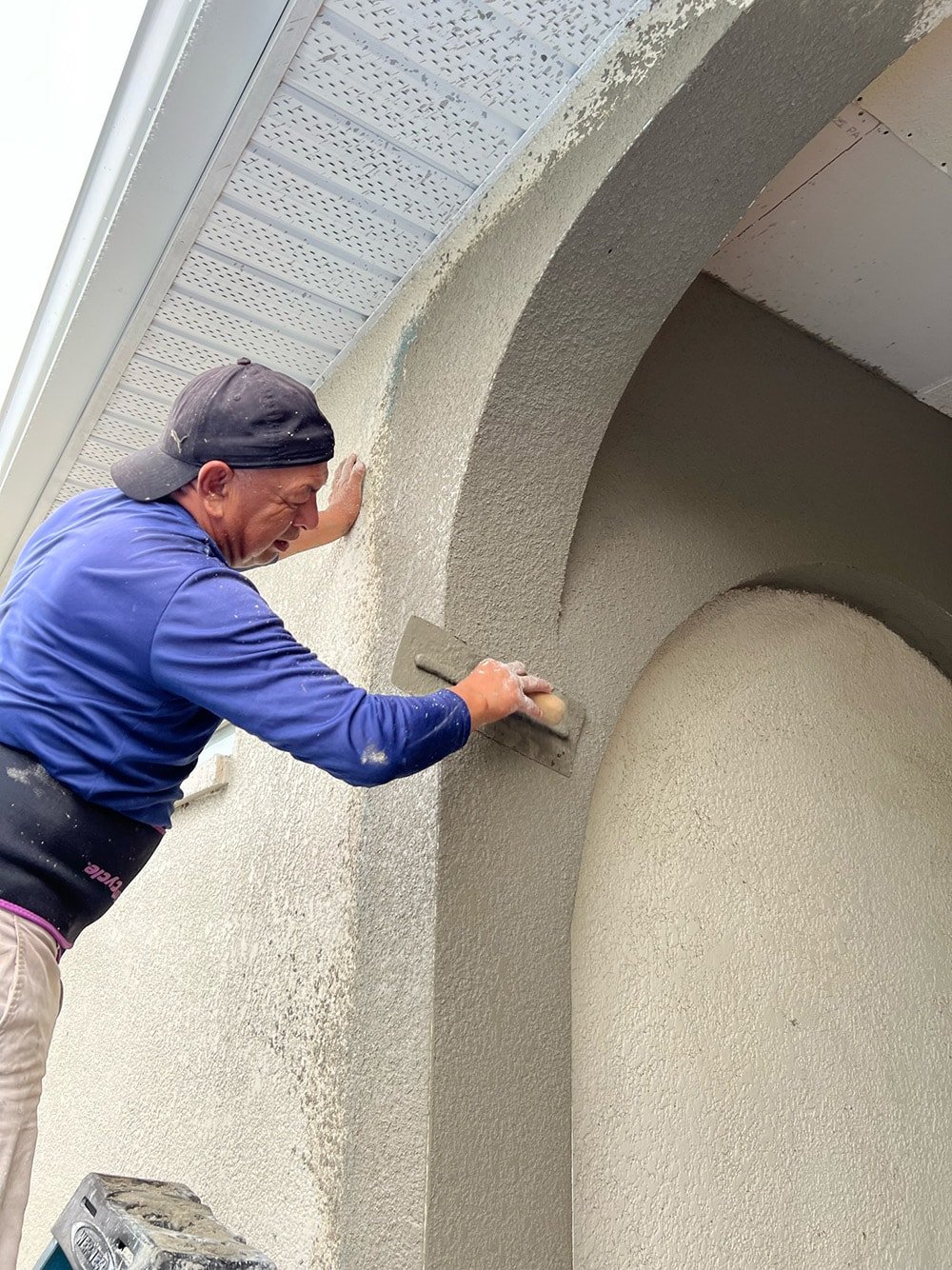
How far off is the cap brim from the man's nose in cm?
14

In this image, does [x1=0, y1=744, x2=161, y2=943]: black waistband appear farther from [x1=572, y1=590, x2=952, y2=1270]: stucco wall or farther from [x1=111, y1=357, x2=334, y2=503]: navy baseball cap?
[x1=572, y1=590, x2=952, y2=1270]: stucco wall

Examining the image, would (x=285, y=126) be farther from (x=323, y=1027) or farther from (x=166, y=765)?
(x=323, y=1027)

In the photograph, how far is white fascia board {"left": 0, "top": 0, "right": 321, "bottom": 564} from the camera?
1.21 metres

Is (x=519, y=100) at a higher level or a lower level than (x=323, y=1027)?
higher

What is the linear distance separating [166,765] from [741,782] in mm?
1017

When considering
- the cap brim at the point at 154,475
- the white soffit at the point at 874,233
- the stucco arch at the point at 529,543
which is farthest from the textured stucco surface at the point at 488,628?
the cap brim at the point at 154,475

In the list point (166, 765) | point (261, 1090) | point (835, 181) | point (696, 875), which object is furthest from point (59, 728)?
point (835, 181)

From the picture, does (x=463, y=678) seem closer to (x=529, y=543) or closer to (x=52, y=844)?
(x=529, y=543)

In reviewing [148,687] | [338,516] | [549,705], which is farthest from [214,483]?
[549,705]

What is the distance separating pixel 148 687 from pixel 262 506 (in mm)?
277

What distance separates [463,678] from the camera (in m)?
1.25

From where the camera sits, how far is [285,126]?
1.36 metres

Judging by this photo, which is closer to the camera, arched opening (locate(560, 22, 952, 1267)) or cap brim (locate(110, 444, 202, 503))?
cap brim (locate(110, 444, 202, 503))

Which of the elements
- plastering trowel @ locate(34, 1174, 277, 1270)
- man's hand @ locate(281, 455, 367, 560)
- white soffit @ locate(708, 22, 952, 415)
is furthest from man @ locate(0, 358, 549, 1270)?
white soffit @ locate(708, 22, 952, 415)
